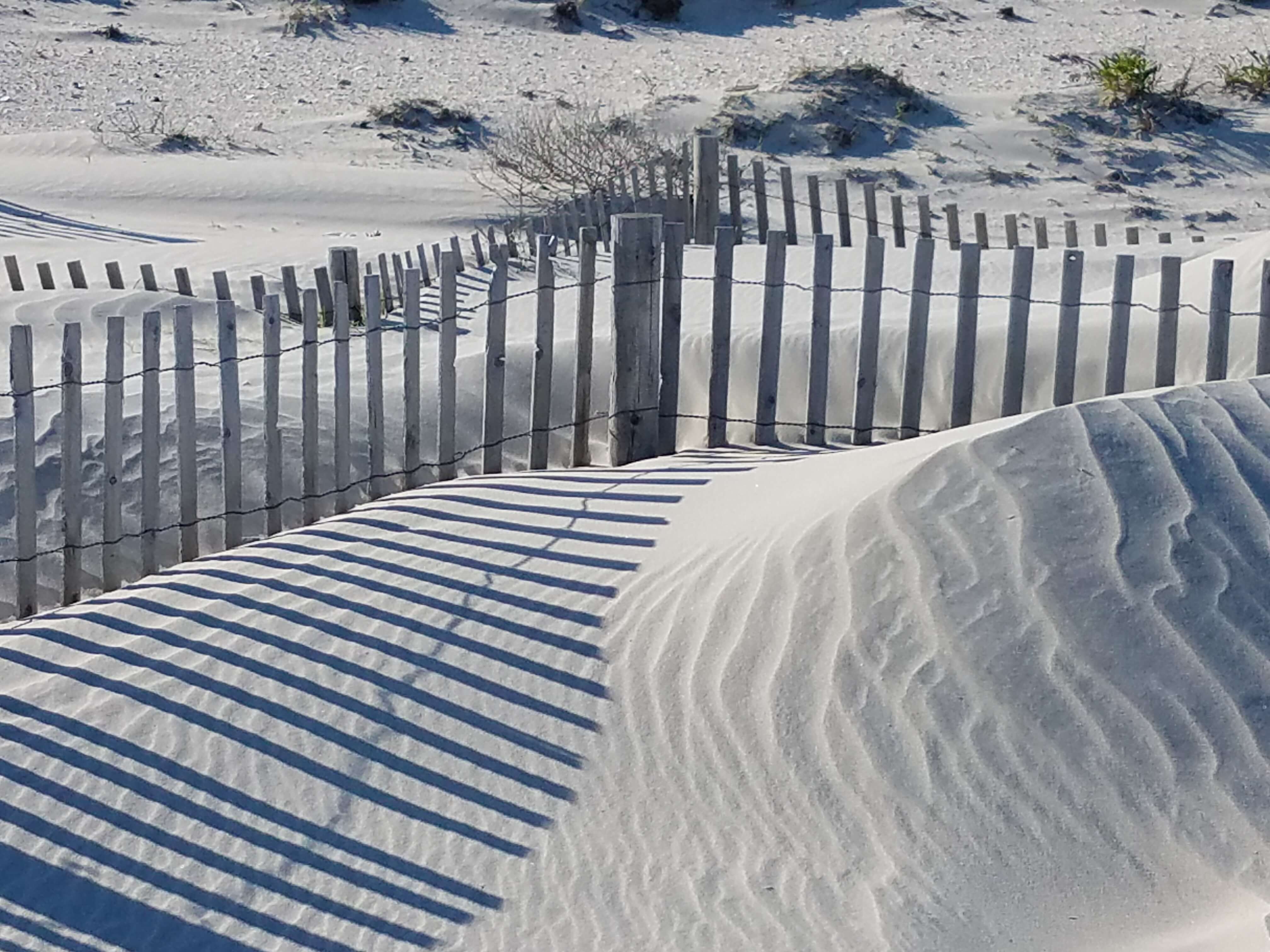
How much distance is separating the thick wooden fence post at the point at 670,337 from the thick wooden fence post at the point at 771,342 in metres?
0.38

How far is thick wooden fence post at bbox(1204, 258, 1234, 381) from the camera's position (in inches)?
269

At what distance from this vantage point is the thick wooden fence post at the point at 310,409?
254 inches

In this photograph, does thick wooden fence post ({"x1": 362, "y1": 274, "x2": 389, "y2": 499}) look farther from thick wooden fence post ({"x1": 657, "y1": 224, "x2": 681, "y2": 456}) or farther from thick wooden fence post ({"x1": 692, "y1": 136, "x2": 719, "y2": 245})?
thick wooden fence post ({"x1": 692, "y1": 136, "x2": 719, "y2": 245})

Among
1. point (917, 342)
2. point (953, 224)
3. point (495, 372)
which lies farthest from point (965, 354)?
point (953, 224)

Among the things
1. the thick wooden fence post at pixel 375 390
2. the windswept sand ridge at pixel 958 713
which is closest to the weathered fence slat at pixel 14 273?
the thick wooden fence post at pixel 375 390

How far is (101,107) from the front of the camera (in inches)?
855

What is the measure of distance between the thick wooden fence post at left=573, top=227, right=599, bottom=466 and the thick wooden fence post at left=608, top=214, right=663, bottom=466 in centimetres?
11

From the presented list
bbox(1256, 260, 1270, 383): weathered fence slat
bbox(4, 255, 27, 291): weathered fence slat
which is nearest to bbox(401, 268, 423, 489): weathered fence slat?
bbox(1256, 260, 1270, 383): weathered fence slat

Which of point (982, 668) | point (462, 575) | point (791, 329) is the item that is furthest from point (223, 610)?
point (791, 329)

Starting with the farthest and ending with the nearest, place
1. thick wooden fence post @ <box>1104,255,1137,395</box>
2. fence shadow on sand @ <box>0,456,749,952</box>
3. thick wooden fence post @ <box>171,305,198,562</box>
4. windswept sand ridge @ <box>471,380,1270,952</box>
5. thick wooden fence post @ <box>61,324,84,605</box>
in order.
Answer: thick wooden fence post @ <box>1104,255,1137,395</box> < thick wooden fence post @ <box>171,305,198,562</box> < thick wooden fence post @ <box>61,324,84,605</box> < fence shadow on sand @ <box>0,456,749,952</box> < windswept sand ridge @ <box>471,380,1270,952</box>

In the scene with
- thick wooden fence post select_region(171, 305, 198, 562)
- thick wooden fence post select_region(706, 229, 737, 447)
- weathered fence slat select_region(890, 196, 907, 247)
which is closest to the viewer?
thick wooden fence post select_region(171, 305, 198, 562)

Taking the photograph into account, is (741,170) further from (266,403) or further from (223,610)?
(223,610)

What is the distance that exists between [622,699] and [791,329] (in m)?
4.06

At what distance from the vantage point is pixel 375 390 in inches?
265
